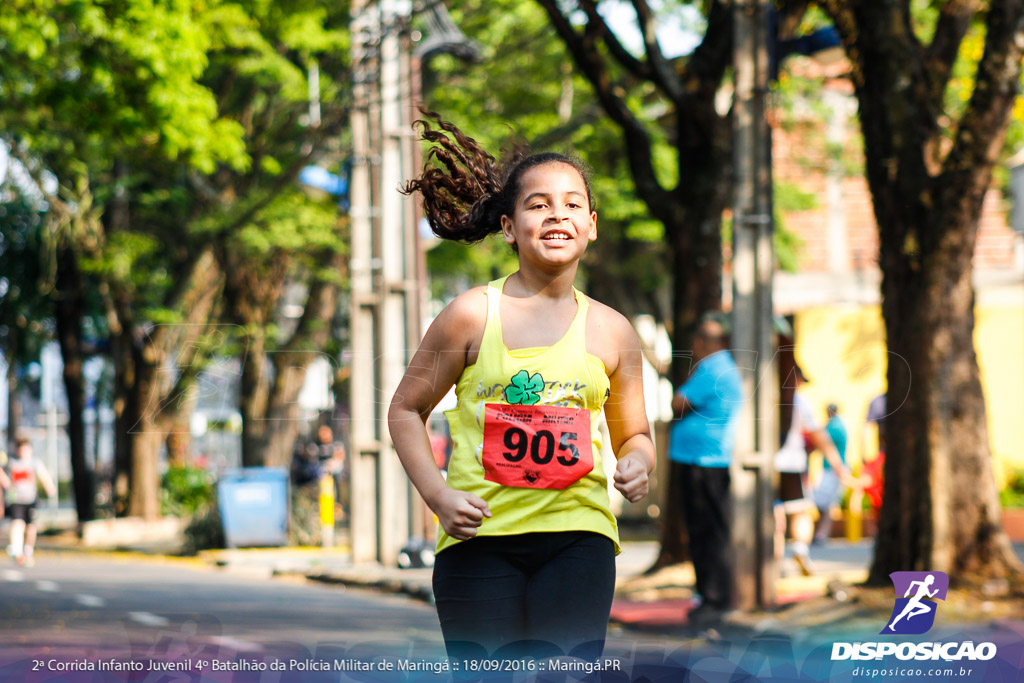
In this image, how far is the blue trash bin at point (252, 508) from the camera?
18.4 metres

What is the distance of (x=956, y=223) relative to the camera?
8.52 m

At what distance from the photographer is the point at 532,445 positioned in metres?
3.21

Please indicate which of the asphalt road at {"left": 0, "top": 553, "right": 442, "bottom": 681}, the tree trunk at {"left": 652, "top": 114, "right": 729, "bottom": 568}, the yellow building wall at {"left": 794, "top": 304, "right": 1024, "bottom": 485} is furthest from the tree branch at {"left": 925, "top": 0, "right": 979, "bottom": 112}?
the yellow building wall at {"left": 794, "top": 304, "right": 1024, "bottom": 485}

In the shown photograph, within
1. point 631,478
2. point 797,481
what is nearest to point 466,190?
point 631,478

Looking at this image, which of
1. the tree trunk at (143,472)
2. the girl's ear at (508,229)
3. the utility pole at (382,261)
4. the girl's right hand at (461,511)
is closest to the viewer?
the girl's right hand at (461,511)

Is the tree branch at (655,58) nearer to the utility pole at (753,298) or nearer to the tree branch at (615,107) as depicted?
the tree branch at (615,107)

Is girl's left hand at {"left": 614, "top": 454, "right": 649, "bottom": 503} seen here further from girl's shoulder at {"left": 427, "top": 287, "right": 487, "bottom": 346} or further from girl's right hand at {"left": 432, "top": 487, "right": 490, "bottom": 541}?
girl's shoulder at {"left": 427, "top": 287, "right": 487, "bottom": 346}

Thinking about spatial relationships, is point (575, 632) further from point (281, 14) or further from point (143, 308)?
point (143, 308)

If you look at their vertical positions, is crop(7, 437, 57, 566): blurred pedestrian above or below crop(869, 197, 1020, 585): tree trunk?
below

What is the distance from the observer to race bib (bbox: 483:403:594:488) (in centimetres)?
321

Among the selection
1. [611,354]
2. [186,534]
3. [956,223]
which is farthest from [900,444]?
[186,534]

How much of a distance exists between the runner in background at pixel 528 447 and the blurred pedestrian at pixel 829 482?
1149 centimetres

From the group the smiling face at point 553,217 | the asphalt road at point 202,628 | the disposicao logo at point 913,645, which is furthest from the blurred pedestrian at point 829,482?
the smiling face at point 553,217

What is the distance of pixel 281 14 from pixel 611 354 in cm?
1560
